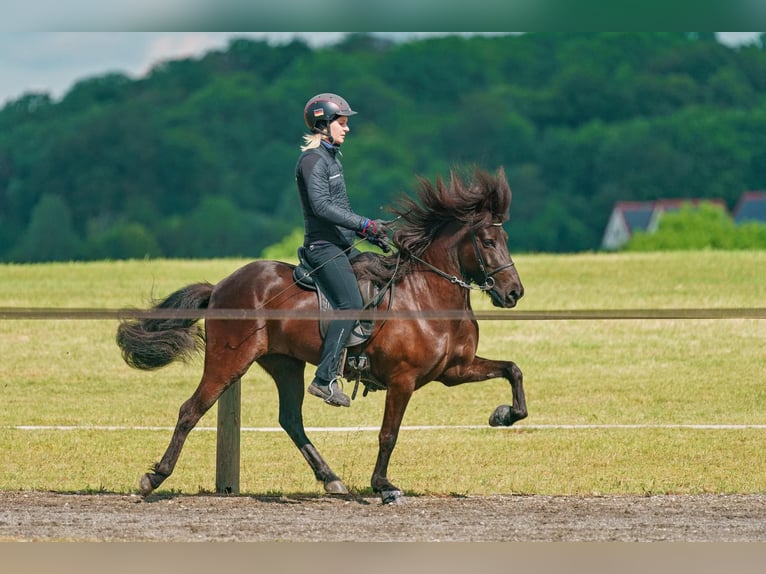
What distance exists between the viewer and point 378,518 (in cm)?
745

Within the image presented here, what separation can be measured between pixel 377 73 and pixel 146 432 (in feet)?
255

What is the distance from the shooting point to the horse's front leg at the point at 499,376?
7.93 metres

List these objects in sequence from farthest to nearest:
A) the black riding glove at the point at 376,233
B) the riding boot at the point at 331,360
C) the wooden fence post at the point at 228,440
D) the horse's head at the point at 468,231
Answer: the wooden fence post at the point at 228,440, the horse's head at the point at 468,231, the riding boot at the point at 331,360, the black riding glove at the point at 376,233

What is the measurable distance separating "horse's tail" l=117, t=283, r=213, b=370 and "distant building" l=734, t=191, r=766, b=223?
6436cm

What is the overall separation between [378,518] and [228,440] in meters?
1.40

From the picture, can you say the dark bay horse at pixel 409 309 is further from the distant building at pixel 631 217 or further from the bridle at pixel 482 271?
the distant building at pixel 631 217

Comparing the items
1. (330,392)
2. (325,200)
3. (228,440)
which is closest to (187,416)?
(228,440)

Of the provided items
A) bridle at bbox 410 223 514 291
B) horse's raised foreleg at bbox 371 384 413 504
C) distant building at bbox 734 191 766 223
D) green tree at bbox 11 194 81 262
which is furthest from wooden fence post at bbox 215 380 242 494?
distant building at bbox 734 191 766 223

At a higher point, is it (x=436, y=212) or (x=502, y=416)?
(x=436, y=212)

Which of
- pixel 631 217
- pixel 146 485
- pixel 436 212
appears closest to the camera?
pixel 146 485

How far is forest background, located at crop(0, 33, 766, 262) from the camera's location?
70625 millimetres

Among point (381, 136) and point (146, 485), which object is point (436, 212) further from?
point (381, 136)

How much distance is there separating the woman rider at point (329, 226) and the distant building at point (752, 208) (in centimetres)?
6450

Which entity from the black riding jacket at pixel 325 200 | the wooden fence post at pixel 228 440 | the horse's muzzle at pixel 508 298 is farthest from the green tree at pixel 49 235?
the horse's muzzle at pixel 508 298
